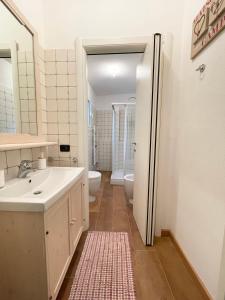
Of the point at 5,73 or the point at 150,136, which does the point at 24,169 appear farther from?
the point at 150,136

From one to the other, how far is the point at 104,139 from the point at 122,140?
0.99 m

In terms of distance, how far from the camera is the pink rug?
1155mm

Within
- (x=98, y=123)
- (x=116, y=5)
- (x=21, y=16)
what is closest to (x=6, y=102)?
(x=21, y=16)

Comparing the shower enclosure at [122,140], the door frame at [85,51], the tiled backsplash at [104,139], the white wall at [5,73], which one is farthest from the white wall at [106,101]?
the white wall at [5,73]

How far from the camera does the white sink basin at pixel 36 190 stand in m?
0.83

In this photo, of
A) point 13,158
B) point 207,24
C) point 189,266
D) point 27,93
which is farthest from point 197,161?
point 27,93

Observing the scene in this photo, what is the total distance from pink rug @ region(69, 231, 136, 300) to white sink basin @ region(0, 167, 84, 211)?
76 centimetres

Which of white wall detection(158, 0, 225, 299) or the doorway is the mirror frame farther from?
white wall detection(158, 0, 225, 299)

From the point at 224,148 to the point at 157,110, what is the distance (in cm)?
69

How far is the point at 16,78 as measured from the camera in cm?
128

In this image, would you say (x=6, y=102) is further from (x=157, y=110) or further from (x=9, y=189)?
(x=157, y=110)

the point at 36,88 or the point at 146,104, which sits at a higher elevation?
the point at 36,88

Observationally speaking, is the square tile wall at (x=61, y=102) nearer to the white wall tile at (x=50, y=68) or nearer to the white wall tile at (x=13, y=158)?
the white wall tile at (x=50, y=68)

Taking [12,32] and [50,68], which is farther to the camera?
[50,68]
